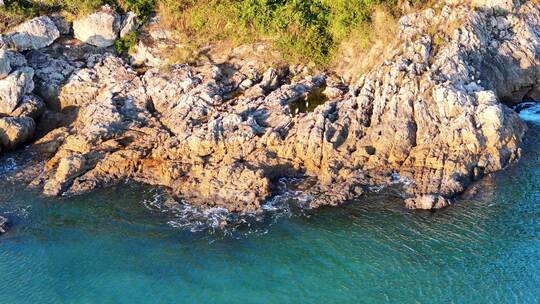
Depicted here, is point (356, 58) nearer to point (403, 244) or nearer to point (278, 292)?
point (403, 244)

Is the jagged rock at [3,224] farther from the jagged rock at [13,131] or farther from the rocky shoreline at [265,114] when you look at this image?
the jagged rock at [13,131]

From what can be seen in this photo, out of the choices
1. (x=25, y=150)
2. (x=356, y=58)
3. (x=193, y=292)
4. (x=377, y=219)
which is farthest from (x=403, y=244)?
(x=25, y=150)

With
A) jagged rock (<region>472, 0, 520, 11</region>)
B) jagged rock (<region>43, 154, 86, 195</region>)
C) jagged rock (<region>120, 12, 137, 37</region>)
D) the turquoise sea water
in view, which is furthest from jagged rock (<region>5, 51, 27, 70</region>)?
jagged rock (<region>472, 0, 520, 11</region>)

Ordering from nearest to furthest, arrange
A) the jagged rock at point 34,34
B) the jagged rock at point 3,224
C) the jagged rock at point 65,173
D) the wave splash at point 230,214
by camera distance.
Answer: the wave splash at point 230,214 → the jagged rock at point 3,224 → the jagged rock at point 65,173 → the jagged rock at point 34,34

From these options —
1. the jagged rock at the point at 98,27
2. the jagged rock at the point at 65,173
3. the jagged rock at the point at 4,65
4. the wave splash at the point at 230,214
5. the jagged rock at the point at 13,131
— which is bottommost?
the wave splash at the point at 230,214

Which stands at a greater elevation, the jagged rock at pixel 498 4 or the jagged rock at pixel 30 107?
the jagged rock at pixel 498 4

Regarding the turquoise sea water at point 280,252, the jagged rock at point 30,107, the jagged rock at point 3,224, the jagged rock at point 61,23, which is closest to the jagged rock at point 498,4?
the turquoise sea water at point 280,252
